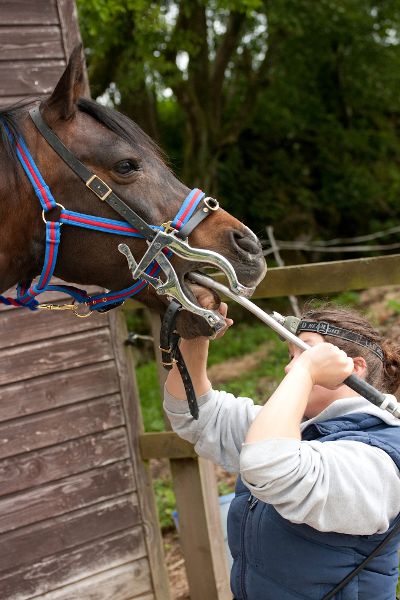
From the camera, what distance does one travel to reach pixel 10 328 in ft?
9.65

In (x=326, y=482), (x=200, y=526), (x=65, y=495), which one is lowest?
(x=200, y=526)

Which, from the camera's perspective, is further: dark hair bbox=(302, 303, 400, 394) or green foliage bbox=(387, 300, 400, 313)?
green foliage bbox=(387, 300, 400, 313)

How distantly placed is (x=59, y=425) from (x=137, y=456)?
1.39 feet

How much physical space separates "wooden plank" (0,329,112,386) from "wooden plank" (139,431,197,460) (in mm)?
422

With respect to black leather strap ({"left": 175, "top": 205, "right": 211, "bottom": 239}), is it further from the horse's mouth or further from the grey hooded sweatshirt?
the grey hooded sweatshirt

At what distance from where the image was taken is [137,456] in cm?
324

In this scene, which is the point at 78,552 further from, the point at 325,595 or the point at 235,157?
the point at 235,157

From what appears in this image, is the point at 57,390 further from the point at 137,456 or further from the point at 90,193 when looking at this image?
the point at 90,193

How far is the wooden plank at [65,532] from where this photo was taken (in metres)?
2.90

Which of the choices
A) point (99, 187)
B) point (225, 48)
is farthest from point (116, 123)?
point (225, 48)

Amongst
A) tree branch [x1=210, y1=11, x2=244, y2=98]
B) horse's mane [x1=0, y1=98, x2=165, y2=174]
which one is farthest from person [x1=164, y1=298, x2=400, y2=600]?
tree branch [x1=210, y1=11, x2=244, y2=98]

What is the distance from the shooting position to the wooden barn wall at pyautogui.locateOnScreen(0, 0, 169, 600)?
293 cm

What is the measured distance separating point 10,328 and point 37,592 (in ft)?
3.72

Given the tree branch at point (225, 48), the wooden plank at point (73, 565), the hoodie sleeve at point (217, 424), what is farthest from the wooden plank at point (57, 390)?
the tree branch at point (225, 48)
